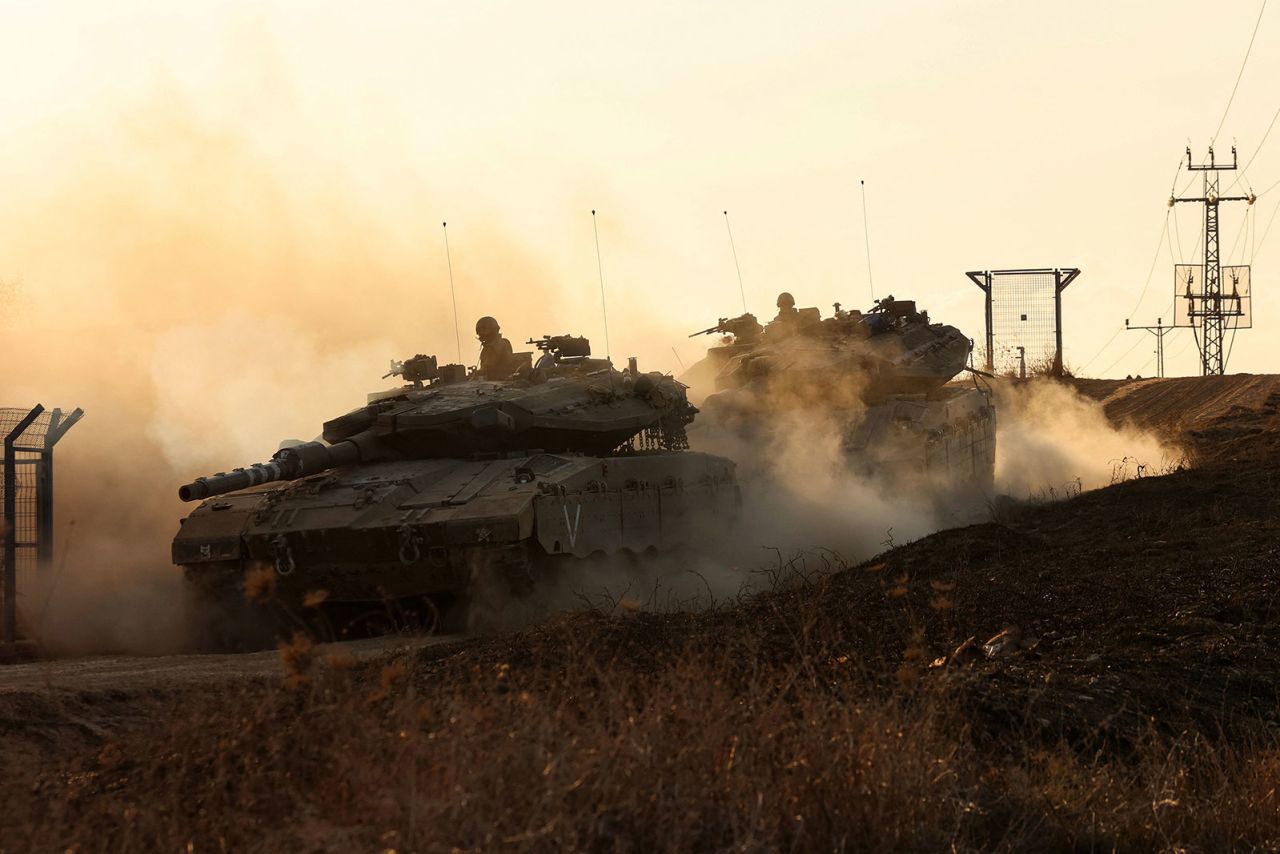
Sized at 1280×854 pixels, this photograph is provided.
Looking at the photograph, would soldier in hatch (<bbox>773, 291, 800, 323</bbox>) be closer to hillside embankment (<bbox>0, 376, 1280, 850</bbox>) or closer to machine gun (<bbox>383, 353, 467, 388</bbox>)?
machine gun (<bbox>383, 353, 467, 388</bbox>)

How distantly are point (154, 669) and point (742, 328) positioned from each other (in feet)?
50.7

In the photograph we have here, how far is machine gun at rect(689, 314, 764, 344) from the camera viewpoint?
26.4 metres

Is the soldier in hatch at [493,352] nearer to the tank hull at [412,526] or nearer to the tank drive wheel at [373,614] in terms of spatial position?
the tank hull at [412,526]

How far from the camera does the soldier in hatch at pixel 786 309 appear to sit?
2620 centimetres

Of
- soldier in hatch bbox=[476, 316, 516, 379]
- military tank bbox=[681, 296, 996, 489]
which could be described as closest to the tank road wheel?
soldier in hatch bbox=[476, 316, 516, 379]

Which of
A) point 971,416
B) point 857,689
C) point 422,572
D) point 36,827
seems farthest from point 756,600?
point 971,416

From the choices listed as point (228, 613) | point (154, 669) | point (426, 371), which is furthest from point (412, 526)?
point (426, 371)

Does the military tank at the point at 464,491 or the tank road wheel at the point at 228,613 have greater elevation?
the military tank at the point at 464,491

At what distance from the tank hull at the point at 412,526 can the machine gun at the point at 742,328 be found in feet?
31.8

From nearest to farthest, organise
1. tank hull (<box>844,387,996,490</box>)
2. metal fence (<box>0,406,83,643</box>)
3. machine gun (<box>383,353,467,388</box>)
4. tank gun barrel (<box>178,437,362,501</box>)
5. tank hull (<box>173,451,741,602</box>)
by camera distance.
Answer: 1. tank hull (<box>173,451,741,602</box>)
2. metal fence (<box>0,406,83,643</box>)
3. tank gun barrel (<box>178,437,362,501</box>)
4. machine gun (<box>383,353,467,388</box>)
5. tank hull (<box>844,387,996,490</box>)

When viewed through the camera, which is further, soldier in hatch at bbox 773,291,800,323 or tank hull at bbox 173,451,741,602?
soldier in hatch at bbox 773,291,800,323

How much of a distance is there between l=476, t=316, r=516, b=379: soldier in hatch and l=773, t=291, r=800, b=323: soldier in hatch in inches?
298

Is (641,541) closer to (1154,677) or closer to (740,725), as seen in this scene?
(1154,677)

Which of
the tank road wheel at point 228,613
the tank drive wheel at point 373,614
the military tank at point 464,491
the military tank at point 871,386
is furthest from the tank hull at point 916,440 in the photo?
the tank road wheel at point 228,613
